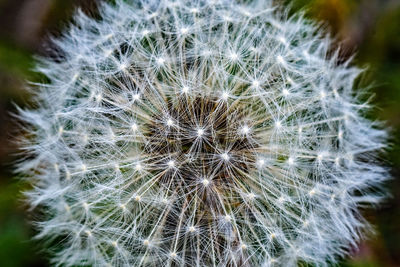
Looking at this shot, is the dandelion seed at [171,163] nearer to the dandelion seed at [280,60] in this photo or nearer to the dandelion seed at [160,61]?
the dandelion seed at [160,61]

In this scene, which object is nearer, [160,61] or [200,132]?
[200,132]

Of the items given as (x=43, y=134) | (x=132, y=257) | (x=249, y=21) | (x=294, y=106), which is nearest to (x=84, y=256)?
(x=132, y=257)

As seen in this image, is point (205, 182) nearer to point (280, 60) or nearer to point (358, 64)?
point (280, 60)

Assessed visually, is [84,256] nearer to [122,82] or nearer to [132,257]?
[132,257]

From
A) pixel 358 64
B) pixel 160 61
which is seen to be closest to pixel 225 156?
pixel 160 61

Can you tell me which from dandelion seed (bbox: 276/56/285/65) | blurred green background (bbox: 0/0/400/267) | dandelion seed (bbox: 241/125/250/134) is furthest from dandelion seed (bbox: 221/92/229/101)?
blurred green background (bbox: 0/0/400/267)

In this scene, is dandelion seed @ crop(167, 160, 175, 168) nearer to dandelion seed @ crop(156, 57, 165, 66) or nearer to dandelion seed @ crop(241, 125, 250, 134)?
dandelion seed @ crop(241, 125, 250, 134)

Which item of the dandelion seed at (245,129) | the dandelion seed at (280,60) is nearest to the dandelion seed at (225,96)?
the dandelion seed at (245,129)

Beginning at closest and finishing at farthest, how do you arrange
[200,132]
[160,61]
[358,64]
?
[200,132], [160,61], [358,64]
